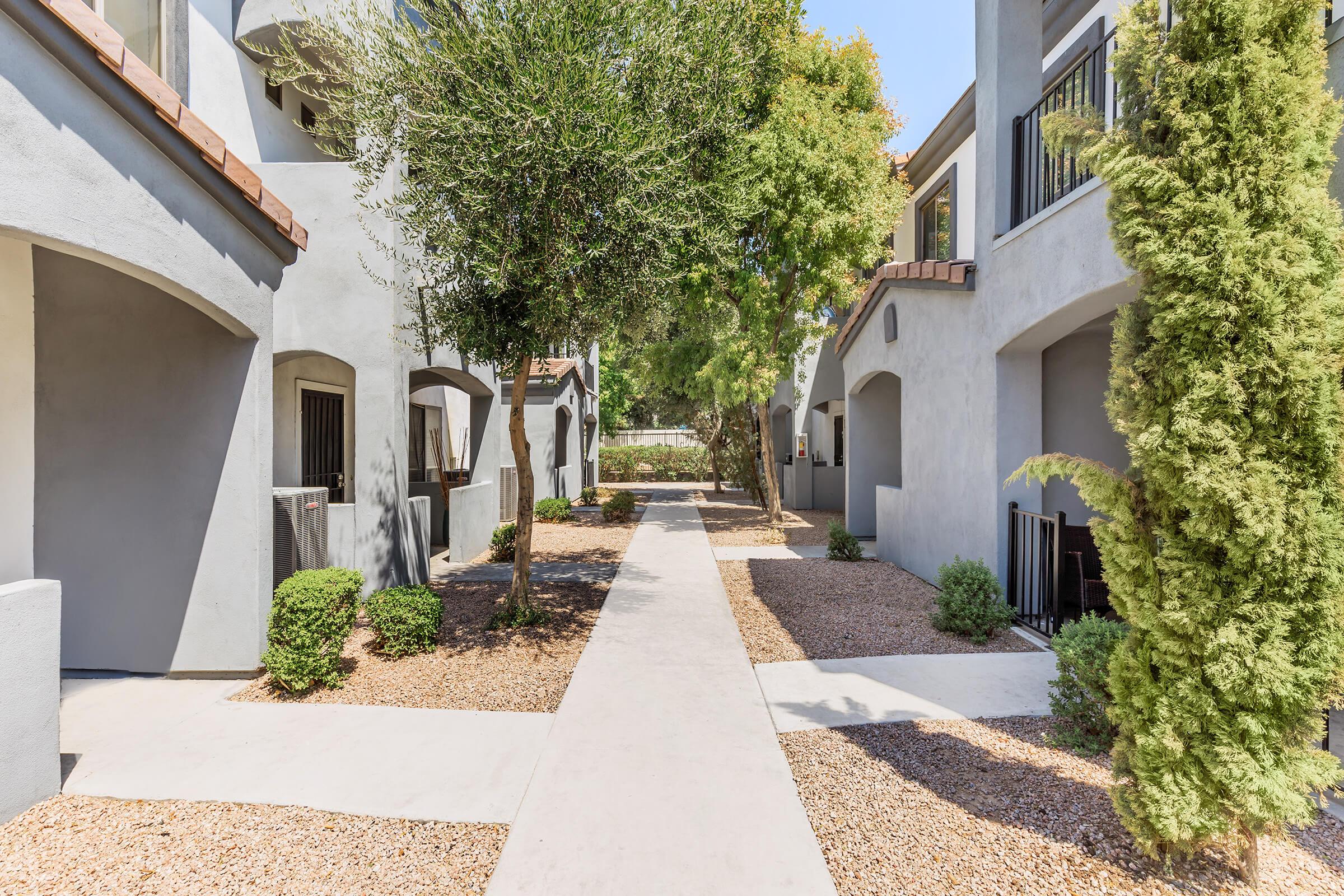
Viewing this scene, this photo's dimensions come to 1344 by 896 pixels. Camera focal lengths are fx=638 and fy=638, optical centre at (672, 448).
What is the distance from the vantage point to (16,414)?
3.88m

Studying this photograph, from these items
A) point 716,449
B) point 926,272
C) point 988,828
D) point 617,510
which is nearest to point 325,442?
point 617,510

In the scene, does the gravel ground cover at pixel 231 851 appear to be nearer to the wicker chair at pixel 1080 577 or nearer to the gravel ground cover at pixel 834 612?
the gravel ground cover at pixel 834 612

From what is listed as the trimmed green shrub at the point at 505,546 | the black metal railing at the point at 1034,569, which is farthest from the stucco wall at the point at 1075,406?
the trimmed green shrub at the point at 505,546

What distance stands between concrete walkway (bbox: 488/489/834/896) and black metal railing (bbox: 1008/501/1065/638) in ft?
9.92

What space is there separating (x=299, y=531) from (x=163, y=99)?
13.2 ft

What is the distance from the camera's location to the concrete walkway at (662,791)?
285 cm

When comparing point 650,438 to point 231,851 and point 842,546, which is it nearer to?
point 842,546

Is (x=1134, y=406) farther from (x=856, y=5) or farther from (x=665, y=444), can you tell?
(x=665, y=444)

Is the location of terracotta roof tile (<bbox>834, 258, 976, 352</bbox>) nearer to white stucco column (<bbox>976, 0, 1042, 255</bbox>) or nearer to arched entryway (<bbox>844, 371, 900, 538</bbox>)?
white stucco column (<bbox>976, 0, 1042, 255</bbox>)

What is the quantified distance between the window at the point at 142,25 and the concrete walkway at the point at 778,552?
9.48 meters

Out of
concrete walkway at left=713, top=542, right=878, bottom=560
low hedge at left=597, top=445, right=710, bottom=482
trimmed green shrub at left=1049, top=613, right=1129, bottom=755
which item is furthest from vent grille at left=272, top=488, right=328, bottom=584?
low hedge at left=597, top=445, right=710, bottom=482

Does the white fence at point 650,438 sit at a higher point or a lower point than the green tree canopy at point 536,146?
lower

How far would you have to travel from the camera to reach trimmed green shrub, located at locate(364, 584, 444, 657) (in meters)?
5.84

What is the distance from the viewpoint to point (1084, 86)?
6238mm
